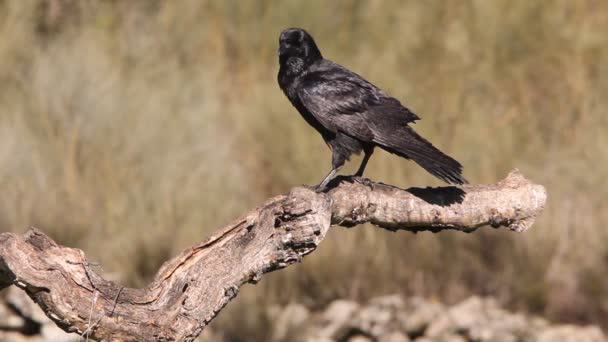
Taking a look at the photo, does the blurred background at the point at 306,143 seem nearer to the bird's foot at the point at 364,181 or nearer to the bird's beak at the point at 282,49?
the bird's beak at the point at 282,49

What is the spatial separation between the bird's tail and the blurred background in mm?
2842

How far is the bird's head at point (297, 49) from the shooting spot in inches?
213

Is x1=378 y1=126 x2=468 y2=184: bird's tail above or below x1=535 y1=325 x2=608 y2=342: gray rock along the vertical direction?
below

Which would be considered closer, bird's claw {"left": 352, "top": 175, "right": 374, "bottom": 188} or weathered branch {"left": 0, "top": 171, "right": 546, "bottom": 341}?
weathered branch {"left": 0, "top": 171, "right": 546, "bottom": 341}

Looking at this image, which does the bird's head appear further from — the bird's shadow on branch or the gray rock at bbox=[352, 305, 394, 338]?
the gray rock at bbox=[352, 305, 394, 338]

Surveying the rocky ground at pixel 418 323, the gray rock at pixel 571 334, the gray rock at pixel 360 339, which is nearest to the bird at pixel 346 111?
the rocky ground at pixel 418 323

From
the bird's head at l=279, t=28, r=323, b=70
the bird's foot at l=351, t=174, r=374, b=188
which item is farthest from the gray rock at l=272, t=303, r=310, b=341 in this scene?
the bird's foot at l=351, t=174, r=374, b=188

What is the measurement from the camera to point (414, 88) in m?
8.93

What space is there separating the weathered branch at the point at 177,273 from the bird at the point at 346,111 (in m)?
0.64

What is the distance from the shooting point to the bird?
16.2ft

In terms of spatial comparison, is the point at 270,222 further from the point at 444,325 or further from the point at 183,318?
the point at 444,325

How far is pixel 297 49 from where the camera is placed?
5.43 m

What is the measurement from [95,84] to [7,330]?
2122 mm

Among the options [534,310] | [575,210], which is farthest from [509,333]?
[575,210]
